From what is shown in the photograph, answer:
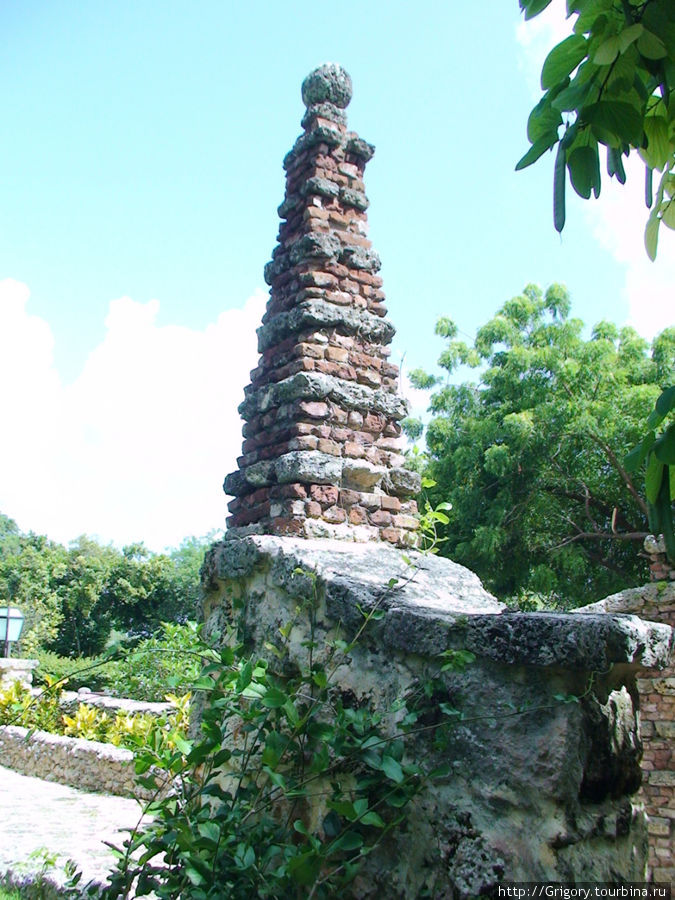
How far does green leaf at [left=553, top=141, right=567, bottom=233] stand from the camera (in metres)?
1.47

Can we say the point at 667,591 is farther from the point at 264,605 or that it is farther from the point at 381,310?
the point at 264,605

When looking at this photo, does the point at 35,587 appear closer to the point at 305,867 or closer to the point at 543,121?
the point at 305,867

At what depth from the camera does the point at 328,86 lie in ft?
14.9

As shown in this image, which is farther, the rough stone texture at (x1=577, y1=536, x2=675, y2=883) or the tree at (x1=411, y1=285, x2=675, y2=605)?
the tree at (x1=411, y1=285, x2=675, y2=605)

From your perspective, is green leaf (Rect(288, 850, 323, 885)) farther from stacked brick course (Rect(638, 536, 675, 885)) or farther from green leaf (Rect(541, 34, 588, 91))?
stacked brick course (Rect(638, 536, 675, 885))

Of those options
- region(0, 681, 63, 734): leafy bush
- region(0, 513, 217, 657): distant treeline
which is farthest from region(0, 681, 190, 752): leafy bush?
region(0, 513, 217, 657): distant treeline

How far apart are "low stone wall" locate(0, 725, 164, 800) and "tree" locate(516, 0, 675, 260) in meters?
7.33

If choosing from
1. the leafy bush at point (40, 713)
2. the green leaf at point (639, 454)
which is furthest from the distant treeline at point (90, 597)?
the green leaf at point (639, 454)

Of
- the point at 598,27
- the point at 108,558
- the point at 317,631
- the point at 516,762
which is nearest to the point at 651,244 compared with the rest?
the point at 598,27

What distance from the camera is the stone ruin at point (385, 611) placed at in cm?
220

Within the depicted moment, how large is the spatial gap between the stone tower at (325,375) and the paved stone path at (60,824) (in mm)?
1700

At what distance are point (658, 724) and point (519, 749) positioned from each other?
6171 millimetres

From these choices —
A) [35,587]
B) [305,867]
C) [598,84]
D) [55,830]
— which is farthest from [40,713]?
[35,587]

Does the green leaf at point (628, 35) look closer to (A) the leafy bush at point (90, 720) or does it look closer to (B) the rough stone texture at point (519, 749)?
(B) the rough stone texture at point (519, 749)
